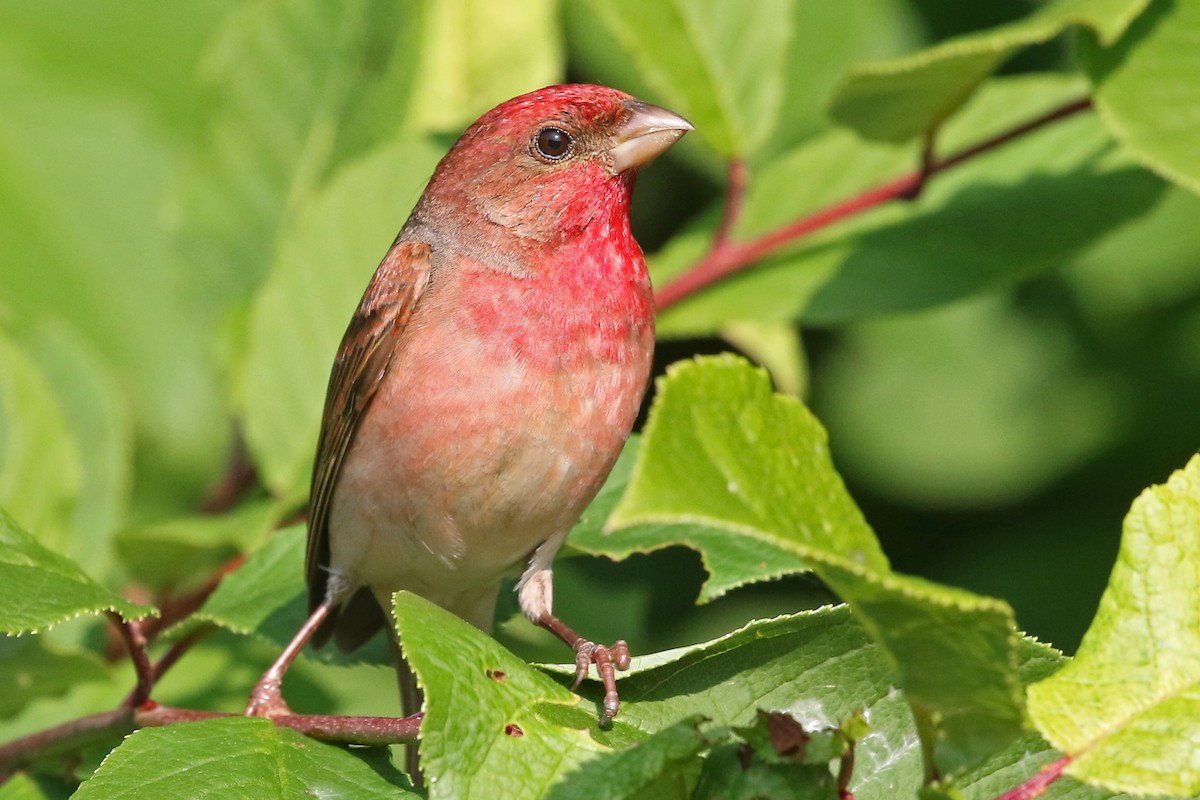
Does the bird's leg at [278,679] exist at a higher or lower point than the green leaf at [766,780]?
lower

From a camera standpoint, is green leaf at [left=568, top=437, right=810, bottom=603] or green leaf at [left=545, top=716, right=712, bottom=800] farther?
green leaf at [left=568, top=437, right=810, bottom=603]

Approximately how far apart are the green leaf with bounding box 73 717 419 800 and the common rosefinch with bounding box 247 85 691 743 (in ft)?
1.91

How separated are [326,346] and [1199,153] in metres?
2.51

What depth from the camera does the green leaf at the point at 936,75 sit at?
3.49 m

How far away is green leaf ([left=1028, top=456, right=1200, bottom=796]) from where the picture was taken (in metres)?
2.11

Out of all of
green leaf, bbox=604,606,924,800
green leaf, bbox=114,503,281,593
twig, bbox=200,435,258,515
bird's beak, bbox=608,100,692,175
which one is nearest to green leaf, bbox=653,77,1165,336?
bird's beak, bbox=608,100,692,175

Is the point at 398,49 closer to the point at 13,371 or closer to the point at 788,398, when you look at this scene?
the point at 13,371

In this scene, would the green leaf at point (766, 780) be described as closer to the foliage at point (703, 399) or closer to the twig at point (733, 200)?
the foliage at point (703, 399)

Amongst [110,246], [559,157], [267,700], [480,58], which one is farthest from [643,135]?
[110,246]

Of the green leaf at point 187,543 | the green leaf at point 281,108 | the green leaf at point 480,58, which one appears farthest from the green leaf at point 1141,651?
the green leaf at point 480,58

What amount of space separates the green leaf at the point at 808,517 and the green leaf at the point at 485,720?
0.69 metres

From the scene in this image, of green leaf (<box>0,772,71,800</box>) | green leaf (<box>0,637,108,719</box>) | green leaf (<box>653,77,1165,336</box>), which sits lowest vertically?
green leaf (<box>0,772,71,800</box>)

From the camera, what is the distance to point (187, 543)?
4.04m

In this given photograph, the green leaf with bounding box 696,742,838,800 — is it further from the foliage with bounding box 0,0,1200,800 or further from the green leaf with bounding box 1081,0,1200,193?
the green leaf with bounding box 1081,0,1200,193
